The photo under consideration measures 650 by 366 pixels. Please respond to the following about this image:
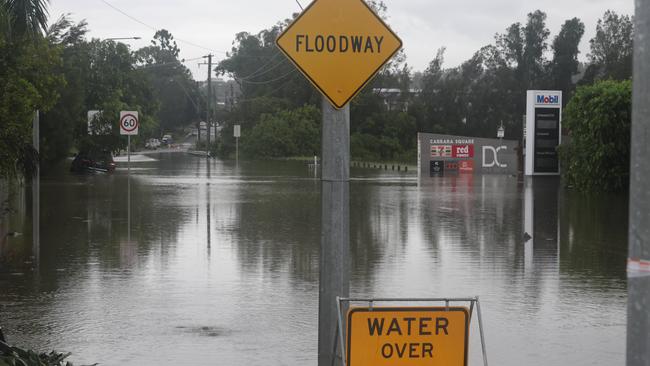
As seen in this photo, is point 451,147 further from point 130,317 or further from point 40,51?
point 130,317

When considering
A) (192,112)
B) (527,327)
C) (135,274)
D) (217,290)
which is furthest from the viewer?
(192,112)

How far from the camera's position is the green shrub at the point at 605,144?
34938mm

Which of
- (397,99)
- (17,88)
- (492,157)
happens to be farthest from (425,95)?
(17,88)

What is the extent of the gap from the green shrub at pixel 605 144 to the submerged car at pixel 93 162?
22.9 metres

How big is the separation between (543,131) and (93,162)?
22.1m

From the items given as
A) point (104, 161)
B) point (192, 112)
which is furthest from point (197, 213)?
point (192, 112)

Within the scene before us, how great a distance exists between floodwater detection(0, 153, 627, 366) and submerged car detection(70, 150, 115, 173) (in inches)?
778

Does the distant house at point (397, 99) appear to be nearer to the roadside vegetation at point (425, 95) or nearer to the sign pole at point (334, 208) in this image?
the roadside vegetation at point (425, 95)

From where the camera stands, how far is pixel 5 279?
13.5 metres

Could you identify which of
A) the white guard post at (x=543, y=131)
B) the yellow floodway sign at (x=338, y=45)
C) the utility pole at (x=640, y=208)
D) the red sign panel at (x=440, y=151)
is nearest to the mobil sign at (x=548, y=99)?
the white guard post at (x=543, y=131)

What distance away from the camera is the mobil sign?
47.2 metres

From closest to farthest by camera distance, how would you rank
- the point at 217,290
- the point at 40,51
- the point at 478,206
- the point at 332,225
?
the point at 332,225
the point at 217,290
the point at 40,51
the point at 478,206

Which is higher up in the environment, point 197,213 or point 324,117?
point 324,117

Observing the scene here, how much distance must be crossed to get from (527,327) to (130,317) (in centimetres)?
443
